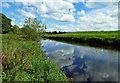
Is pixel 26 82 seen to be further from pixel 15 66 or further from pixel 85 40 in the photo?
pixel 85 40

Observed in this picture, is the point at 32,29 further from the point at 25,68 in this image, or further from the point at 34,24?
the point at 25,68

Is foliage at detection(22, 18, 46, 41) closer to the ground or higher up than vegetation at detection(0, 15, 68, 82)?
higher up

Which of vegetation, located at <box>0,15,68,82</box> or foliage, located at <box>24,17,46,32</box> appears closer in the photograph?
vegetation, located at <box>0,15,68,82</box>

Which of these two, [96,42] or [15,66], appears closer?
[15,66]

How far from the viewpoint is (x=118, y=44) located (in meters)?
18.7

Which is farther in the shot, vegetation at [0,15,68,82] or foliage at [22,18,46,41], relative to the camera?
foliage at [22,18,46,41]

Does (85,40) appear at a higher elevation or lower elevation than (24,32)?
lower

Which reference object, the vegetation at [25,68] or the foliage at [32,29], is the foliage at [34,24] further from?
the vegetation at [25,68]

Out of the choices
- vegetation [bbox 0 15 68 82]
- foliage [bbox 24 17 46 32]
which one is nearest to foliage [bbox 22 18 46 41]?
foliage [bbox 24 17 46 32]

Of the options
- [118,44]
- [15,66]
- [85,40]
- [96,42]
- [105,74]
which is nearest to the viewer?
[15,66]

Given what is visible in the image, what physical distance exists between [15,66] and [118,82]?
644 centimetres

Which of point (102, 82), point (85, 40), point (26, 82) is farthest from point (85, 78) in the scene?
point (85, 40)

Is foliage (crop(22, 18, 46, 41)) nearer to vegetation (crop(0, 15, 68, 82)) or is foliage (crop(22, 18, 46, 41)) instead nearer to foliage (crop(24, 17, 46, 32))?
foliage (crop(24, 17, 46, 32))

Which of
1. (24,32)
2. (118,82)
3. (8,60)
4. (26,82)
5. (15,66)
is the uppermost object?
(24,32)
